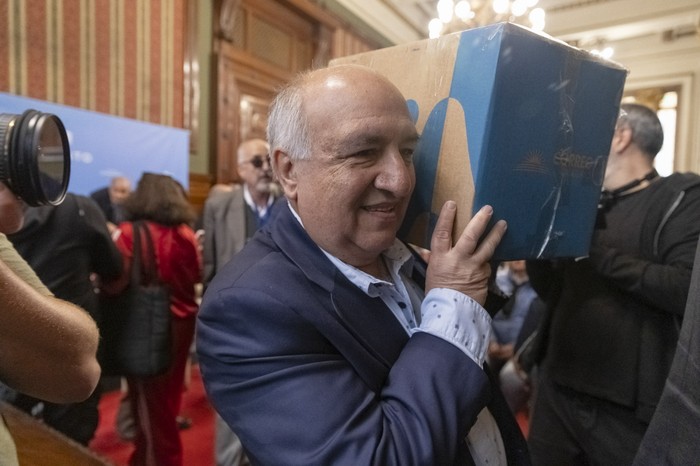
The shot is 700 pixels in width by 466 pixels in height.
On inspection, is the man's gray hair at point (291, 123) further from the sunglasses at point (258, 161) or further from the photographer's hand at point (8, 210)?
the sunglasses at point (258, 161)

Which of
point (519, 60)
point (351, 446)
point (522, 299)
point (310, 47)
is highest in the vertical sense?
point (310, 47)

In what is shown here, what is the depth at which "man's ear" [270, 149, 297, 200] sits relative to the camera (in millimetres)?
889

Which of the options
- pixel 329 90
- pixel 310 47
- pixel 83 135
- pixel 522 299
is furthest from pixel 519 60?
pixel 310 47

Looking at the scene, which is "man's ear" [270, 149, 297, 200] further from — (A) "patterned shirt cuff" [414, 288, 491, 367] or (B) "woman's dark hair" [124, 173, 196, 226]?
(B) "woman's dark hair" [124, 173, 196, 226]

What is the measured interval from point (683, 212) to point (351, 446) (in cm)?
111

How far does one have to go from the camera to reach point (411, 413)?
708 mm

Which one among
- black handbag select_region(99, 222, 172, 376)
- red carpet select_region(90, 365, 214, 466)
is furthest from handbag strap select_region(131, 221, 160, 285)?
red carpet select_region(90, 365, 214, 466)

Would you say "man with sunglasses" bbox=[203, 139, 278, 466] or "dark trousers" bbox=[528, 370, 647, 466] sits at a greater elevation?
"man with sunglasses" bbox=[203, 139, 278, 466]

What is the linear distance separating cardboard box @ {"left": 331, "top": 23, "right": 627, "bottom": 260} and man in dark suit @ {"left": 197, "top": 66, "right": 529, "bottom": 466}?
2.4 inches

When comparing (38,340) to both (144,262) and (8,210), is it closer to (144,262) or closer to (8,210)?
(8,210)

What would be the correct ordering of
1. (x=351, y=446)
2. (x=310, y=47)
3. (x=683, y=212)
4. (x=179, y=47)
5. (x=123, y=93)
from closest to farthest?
(x=351, y=446) → (x=683, y=212) → (x=123, y=93) → (x=179, y=47) → (x=310, y=47)

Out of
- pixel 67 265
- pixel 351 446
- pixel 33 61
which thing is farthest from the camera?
pixel 33 61

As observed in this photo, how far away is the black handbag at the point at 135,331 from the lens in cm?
200

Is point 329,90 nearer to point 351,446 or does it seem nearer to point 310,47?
point 351,446
